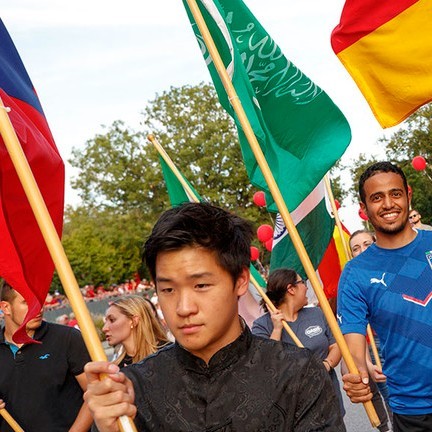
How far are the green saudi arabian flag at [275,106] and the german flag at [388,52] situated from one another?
327mm

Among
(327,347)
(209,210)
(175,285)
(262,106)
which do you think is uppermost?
(262,106)

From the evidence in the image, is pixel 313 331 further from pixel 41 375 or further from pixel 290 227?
pixel 290 227

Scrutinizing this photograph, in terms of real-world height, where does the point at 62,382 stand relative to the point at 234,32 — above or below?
below

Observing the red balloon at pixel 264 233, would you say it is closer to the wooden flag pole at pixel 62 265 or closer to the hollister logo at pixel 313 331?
→ the hollister logo at pixel 313 331

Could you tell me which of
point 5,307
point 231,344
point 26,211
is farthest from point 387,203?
point 5,307

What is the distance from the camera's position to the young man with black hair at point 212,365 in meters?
2.44

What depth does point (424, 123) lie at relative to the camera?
3228 cm

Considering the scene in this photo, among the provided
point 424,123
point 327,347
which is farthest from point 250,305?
point 424,123

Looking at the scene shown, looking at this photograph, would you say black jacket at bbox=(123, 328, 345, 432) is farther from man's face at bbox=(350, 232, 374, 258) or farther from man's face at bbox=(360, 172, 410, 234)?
man's face at bbox=(350, 232, 374, 258)

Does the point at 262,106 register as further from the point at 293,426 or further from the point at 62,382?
the point at 293,426

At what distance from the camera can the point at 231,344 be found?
100.0 inches

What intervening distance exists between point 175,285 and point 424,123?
3118 cm

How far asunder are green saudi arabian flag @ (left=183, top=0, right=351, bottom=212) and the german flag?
327 mm

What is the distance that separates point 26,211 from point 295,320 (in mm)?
3613
